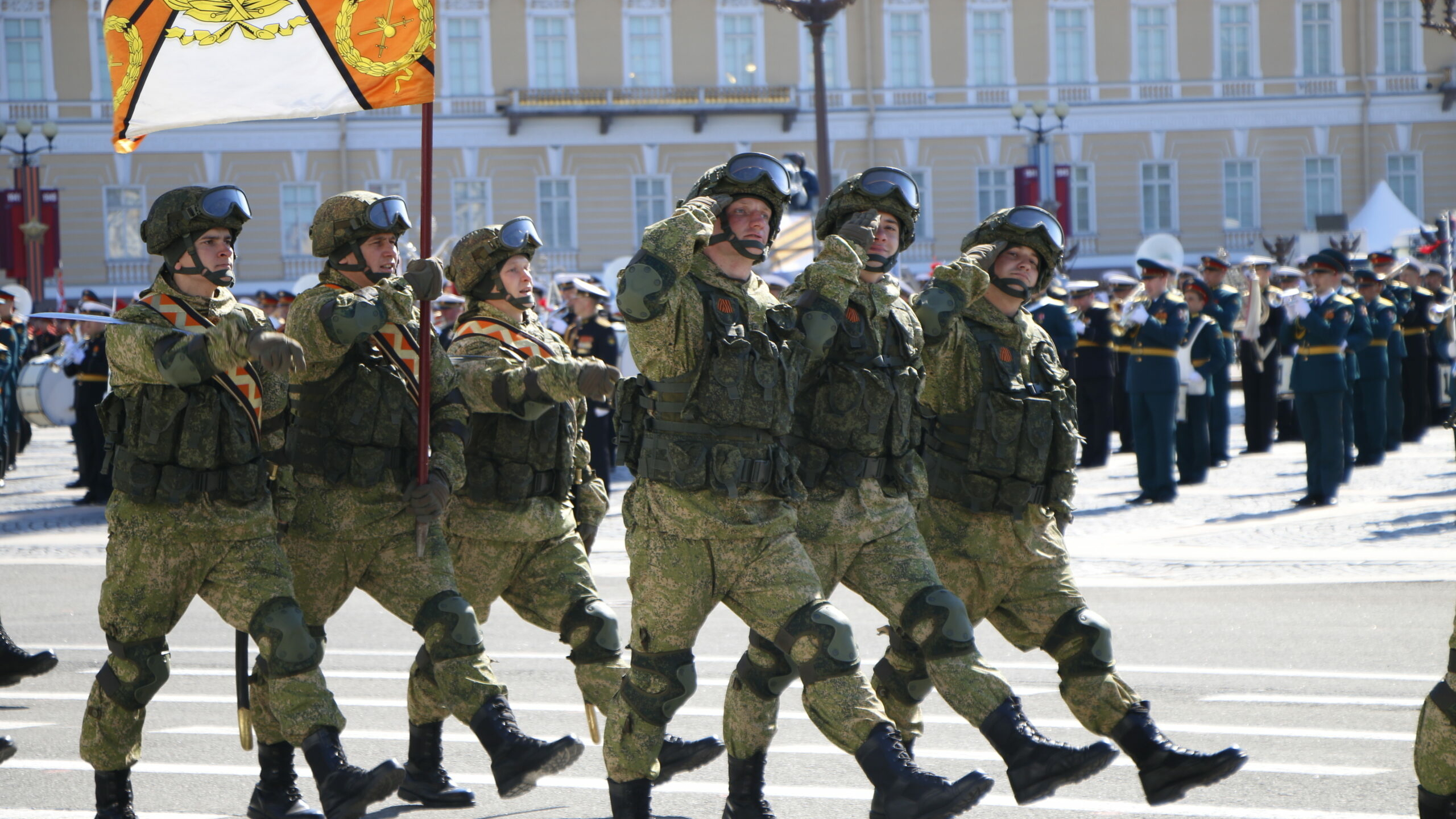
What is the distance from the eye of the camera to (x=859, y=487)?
575 centimetres

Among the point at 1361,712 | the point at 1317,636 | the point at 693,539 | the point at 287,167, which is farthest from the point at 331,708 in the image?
the point at 287,167

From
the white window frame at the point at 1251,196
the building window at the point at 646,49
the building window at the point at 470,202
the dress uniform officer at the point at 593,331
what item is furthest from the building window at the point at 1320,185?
the dress uniform officer at the point at 593,331

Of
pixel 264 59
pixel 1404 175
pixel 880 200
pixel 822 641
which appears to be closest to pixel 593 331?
pixel 264 59

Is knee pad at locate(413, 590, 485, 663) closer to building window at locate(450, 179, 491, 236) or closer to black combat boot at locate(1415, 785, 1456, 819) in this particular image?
black combat boot at locate(1415, 785, 1456, 819)

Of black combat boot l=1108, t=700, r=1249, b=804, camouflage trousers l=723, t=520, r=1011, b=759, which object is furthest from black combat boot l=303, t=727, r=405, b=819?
black combat boot l=1108, t=700, r=1249, b=804

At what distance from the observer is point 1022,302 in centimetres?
639

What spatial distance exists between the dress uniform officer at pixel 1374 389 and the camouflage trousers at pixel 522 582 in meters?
13.2

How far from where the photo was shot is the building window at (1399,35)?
145 ft

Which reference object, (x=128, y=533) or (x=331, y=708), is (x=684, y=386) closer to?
(x=331, y=708)

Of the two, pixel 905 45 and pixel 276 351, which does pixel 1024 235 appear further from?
pixel 905 45

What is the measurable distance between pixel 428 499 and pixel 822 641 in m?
1.50

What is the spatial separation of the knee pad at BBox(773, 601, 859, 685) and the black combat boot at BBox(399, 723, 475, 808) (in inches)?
63.3

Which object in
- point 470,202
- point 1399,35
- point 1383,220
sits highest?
point 1399,35

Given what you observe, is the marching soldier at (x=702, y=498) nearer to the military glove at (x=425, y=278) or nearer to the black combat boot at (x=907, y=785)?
the black combat boot at (x=907, y=785)
